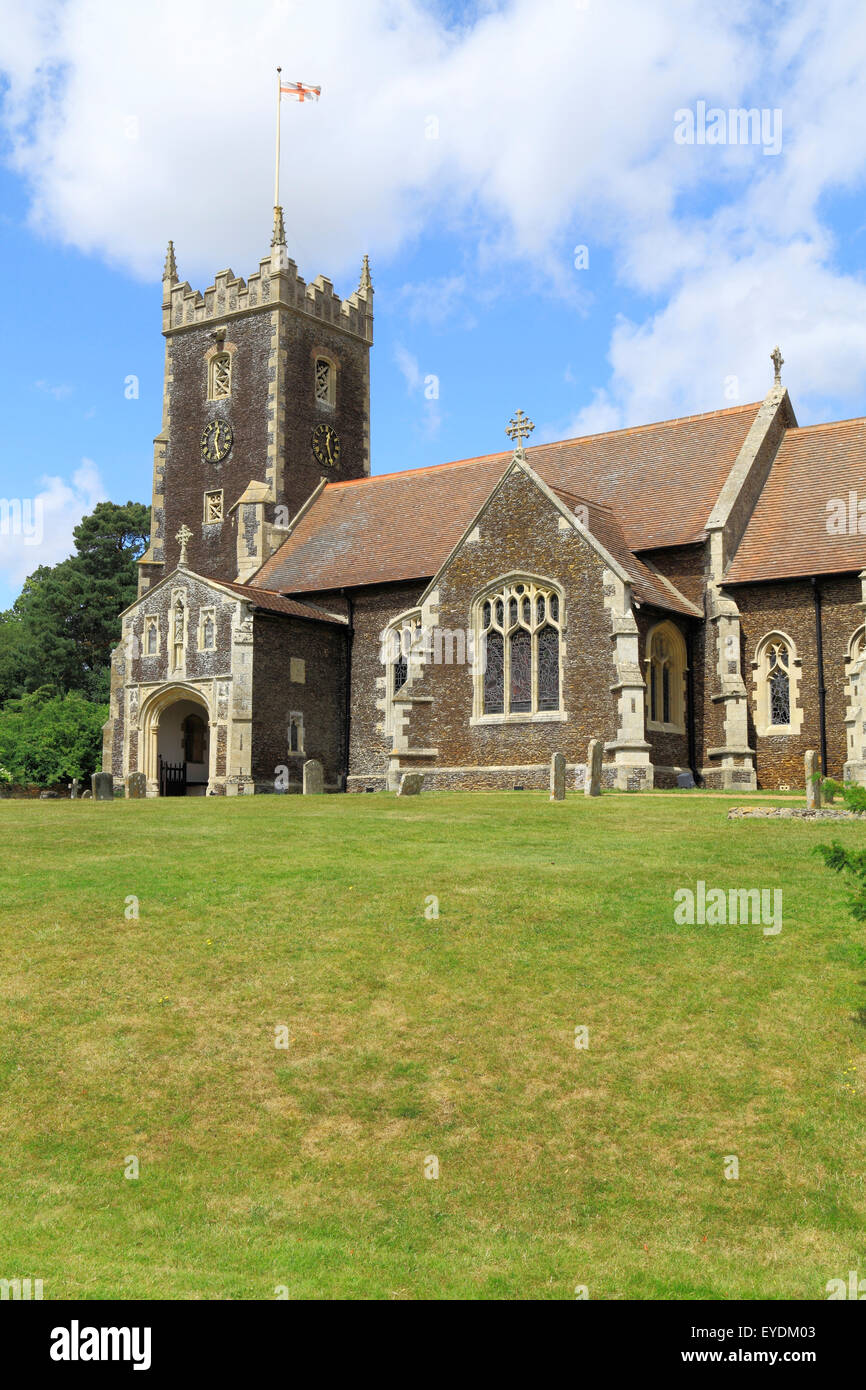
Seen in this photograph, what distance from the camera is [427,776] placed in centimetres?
2912

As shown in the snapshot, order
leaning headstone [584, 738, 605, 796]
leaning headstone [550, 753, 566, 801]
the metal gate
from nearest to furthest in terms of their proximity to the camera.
Answer: leaning headstone [550, 753, 566, 801]
leaning headstone [584, 738, 605, 796]
the metal gate

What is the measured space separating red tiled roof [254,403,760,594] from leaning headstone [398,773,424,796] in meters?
8.23

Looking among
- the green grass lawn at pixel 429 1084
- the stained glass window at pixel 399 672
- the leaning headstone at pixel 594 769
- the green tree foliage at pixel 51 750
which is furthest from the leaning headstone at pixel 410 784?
the green tree foliage at pixel 51 750

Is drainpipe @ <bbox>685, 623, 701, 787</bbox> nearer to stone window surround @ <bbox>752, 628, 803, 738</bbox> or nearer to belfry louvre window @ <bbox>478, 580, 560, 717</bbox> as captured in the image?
stone window surround @ <bbox>752, 628, 803, 738</bbox>

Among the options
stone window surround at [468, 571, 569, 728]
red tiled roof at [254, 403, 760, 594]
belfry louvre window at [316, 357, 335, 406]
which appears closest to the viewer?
stone window surround at [468, 571, 569, 728]

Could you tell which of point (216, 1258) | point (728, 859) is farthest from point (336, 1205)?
point (728, 859)

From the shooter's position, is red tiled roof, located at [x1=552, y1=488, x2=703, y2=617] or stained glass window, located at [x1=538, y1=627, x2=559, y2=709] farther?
stained glass window, located at [x1=538, y1=627, x2=559, y2=709]

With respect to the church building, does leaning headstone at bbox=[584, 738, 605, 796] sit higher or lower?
lower

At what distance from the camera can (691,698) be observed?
1151 inches

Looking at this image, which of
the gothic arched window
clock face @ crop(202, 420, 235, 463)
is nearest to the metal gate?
clock face @ crop(202, 420, 235, 463)

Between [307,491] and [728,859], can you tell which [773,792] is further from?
[307,491]

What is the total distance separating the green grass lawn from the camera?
24.5 ft

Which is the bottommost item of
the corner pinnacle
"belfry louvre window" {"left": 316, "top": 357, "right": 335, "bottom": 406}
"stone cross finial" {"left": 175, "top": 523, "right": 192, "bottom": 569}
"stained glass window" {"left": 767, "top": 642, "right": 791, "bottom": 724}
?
"stained glass window" {"left": 767, "top": 642, "right": 791, "bottom": 724}

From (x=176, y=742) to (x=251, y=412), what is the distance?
12.5 meters
